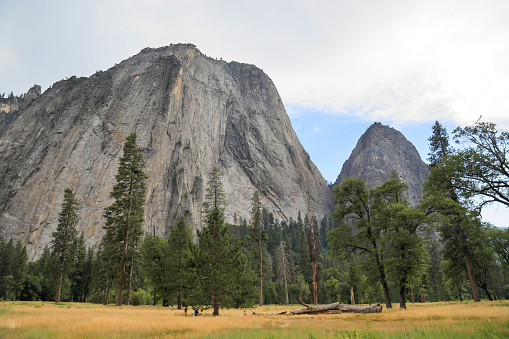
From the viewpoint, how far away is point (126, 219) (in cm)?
3186

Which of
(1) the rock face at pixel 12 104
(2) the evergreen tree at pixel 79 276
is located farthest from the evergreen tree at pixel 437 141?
(1) the rock face at pixel 12 104

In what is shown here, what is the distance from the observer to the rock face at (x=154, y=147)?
103 meters

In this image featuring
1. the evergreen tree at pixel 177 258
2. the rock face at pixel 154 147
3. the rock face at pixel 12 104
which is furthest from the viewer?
the rock face at pixel 12 104

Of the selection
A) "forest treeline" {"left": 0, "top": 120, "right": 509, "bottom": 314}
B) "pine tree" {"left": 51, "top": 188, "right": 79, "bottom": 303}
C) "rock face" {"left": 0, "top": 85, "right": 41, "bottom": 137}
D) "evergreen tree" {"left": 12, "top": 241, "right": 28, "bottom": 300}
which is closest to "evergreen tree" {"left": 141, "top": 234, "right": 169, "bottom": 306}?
"forest treeline" {"left": 0, "top": 120, "right": 509, "bottom": 314}

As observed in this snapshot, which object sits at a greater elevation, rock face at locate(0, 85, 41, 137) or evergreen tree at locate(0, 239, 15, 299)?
rock face at locate(0, 85, 41, 137)

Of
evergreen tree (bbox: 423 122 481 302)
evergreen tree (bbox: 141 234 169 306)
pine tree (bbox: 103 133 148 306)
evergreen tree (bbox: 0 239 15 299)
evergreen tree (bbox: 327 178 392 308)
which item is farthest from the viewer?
evergreen tree (bbox: 0 239 15 299)

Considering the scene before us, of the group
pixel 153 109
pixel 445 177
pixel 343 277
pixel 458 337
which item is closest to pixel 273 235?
pixel 343 277

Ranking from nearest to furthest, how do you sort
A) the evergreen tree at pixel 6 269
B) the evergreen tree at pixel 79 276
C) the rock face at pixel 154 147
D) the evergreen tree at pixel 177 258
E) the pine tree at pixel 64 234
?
the evergreen tree at pixel 177 258, the pine tree at pixel 64 234, the evergreen tree at pixel 6 269, the evergreen tree at pixel 79 276, the rock face at pixel 154 147

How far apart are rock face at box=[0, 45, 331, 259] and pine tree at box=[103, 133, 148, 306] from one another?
7148 cm

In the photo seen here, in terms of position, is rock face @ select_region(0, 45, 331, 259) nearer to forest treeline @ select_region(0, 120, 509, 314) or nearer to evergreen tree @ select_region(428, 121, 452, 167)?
forest treeline @ select_region(0, 120, 509, 314)

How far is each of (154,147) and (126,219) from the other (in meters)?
90.8

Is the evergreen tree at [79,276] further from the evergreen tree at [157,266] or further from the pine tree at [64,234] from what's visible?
the evergreen tree at [157,266]

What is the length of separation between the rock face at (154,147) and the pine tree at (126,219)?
71.5 metres

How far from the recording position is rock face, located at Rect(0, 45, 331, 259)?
103m
